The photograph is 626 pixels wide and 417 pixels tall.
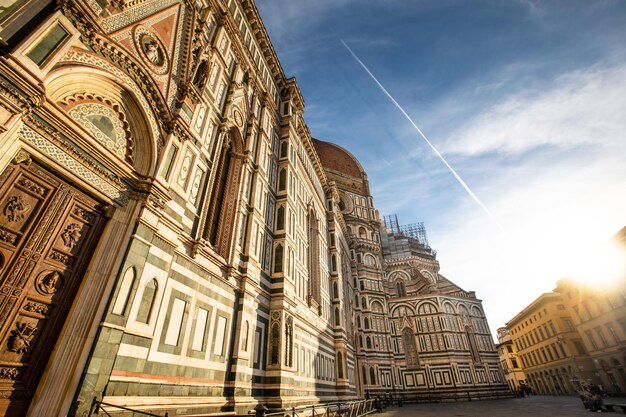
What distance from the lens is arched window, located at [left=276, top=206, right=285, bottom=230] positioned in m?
14.1

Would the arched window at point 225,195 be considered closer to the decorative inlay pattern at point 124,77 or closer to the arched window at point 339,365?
the decorative inlay pattern at point 124,77

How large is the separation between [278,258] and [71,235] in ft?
28.0

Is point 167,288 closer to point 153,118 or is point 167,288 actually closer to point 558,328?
point 153,118

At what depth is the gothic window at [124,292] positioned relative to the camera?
5.47 metres

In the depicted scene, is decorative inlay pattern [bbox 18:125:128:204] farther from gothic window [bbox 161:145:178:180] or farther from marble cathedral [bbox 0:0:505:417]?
gothic window [bbox 161:145:178:180]

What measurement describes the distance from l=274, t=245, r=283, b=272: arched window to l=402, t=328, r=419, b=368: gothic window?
29751 mm

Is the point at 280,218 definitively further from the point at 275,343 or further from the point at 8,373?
the point at 8,373

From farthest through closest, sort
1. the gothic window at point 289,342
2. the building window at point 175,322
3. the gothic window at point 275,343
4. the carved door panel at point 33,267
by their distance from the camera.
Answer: the gothic window at point 289,342, the gothic window at point 275,343, the building window at point 175,322, the carved door panel at point 33,267

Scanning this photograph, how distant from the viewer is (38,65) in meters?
4.69

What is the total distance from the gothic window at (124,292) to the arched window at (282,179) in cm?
991

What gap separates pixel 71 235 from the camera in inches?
211

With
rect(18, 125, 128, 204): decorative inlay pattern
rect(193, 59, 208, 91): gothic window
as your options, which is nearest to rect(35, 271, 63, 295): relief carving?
rect(18, 125, 128, 204): decorative inlay pattern

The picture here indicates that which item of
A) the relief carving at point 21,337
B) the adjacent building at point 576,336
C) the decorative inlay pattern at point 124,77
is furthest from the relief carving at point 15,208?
the adjacent building at point 576,336

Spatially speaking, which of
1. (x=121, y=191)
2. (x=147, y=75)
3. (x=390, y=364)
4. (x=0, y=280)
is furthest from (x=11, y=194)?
(x=390, y=364)
